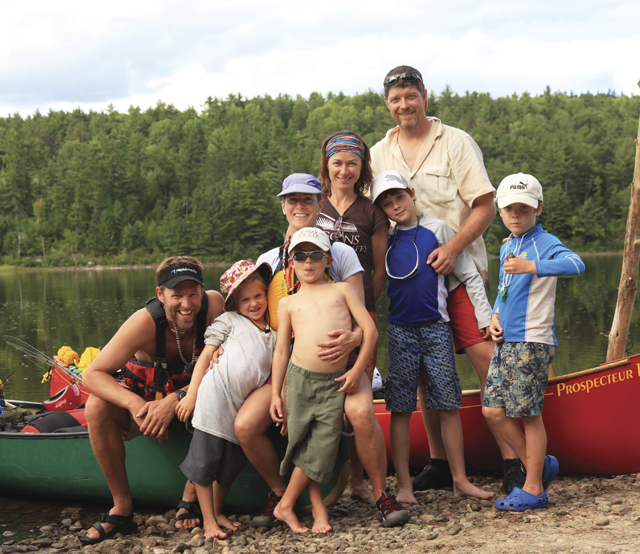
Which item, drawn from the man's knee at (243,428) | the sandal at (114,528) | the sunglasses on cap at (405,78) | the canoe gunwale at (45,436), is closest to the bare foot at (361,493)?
the man's knee at (243,428)

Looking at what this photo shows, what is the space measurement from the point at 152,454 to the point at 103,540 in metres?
0.62

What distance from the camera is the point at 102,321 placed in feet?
65.0

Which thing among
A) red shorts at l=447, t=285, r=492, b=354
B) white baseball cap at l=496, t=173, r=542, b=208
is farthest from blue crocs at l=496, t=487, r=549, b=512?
white baseball cap at l=496, t=173, r=542, b=208

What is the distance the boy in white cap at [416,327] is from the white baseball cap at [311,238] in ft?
2.17

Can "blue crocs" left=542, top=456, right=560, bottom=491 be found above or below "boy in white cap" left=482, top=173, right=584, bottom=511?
below

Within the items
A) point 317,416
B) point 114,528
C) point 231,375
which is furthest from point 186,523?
point 317,416

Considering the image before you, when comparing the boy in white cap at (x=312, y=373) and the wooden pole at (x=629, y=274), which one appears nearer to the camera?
the boy in white cap at (x=312, y=373)

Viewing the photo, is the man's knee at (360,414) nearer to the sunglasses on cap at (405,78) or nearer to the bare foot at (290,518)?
the bare foot at (290,518)

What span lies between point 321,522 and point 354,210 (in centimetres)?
186

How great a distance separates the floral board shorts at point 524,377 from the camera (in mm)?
3676

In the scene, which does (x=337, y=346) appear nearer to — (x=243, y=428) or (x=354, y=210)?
(x=243, y=428)

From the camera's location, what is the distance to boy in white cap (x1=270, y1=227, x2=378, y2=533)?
3.50m

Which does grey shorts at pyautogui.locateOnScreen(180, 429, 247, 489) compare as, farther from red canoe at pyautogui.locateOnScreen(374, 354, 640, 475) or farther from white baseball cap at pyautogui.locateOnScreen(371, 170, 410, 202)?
red canoe at pyautogui.locateOnScreen(374, 354, 640, 475)

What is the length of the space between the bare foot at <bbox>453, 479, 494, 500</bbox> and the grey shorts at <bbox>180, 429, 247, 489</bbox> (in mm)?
1476
